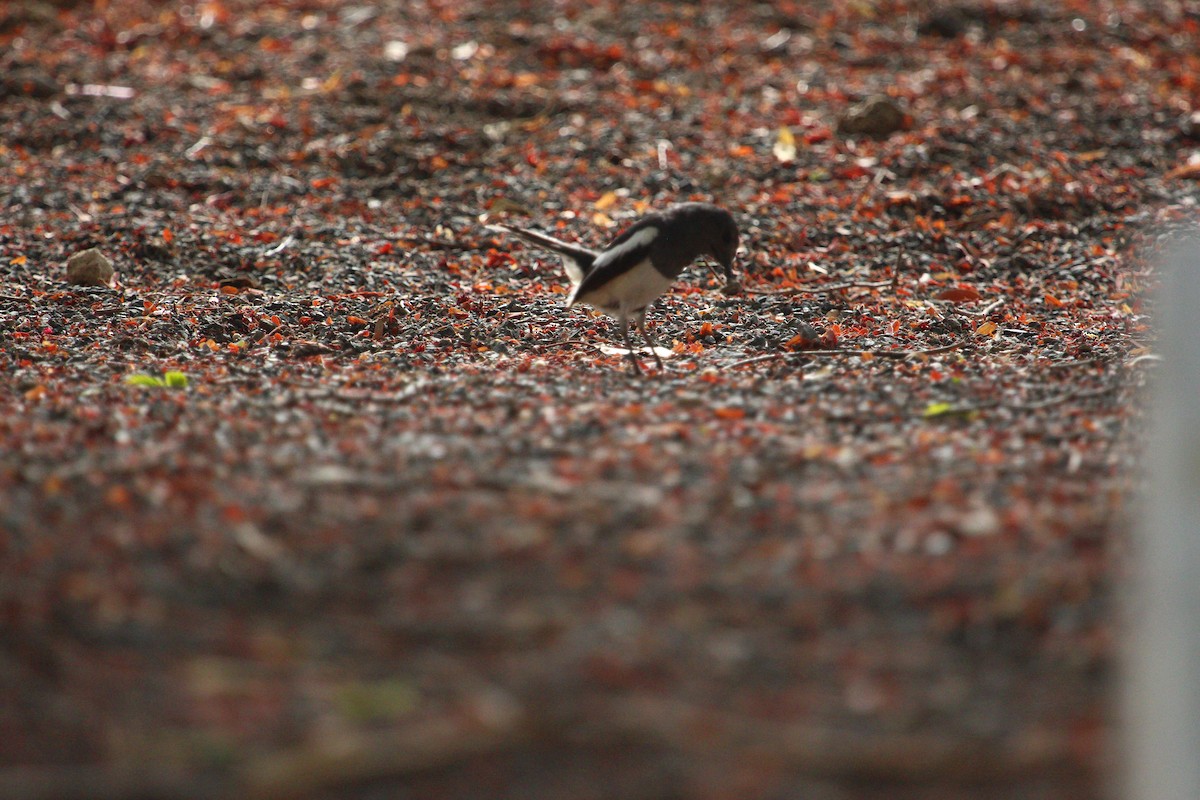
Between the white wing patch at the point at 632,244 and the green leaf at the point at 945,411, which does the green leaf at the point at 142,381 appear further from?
the green leaf at the point at 945,411

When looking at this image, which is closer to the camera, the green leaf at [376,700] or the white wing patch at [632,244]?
the green leaf at [376,700]

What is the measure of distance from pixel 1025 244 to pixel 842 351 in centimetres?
237

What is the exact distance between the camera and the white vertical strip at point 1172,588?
1.88m

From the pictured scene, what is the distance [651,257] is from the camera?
212 inches

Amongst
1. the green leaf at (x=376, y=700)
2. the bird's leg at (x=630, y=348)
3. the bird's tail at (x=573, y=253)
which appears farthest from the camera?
the bird's tail at (x=573, y=253)

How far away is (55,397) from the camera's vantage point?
14.8ft

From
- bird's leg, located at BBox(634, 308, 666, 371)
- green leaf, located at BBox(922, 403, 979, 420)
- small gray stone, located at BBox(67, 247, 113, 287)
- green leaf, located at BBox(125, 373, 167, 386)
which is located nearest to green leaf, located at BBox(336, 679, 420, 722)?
green leaf, located at BBox(922, 403, 979, 420)

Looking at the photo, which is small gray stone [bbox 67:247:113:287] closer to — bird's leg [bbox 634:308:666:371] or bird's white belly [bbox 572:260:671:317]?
bird's white belly [bbox 572:260:671:317]

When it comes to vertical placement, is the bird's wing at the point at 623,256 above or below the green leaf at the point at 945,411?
above

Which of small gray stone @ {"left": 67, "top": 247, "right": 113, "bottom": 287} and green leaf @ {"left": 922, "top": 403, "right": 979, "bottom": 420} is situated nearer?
green leaf @ {"left": 922, "top": 403, "right": 979, "bottom": 420}

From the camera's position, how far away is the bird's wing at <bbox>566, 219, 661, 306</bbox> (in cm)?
536

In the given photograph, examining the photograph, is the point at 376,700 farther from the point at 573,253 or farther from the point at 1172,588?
the point at 573,253

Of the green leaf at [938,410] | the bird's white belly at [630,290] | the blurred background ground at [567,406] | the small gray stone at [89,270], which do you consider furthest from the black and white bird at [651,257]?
the small gray stone at [89,270]

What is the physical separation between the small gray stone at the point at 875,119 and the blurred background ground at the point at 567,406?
3cm
